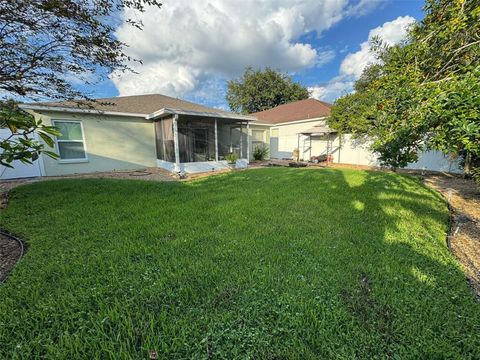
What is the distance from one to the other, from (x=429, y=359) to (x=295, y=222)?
240 centimetres

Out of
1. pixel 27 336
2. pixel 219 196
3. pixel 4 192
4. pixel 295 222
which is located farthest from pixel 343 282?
pixel 4 192

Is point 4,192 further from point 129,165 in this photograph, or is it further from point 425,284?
point 425,284

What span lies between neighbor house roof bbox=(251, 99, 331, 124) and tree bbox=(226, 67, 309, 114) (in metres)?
7.75

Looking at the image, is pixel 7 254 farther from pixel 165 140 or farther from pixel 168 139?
pixel 165 140

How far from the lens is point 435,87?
212cm

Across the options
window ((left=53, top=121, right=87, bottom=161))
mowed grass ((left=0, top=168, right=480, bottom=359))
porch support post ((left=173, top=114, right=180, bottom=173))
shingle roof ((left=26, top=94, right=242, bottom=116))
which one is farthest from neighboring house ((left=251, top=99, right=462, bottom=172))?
window ((left=53, top=121, right=87, bottom=161))

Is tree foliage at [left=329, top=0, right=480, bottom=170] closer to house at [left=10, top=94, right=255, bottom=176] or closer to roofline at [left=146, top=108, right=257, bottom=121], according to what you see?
roofline at [left=146, top=108, right=257, bottom=121]

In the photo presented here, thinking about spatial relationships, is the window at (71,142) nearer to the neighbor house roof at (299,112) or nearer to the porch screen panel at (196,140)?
the porch screen panel at (196,140)

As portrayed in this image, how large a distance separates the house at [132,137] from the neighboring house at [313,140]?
16.0 feet

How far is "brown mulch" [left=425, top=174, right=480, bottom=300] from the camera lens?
270 centimetres

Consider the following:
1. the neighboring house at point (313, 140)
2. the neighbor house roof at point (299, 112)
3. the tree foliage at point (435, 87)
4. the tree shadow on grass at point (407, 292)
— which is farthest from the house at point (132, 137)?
the tree shadow on grass at point (407, 292)

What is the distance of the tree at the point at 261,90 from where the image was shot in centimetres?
2795

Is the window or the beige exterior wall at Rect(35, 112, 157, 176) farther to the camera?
the beige exterior wall at Rect(35, 112, 157, 176)

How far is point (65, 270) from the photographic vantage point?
2.42 metres
